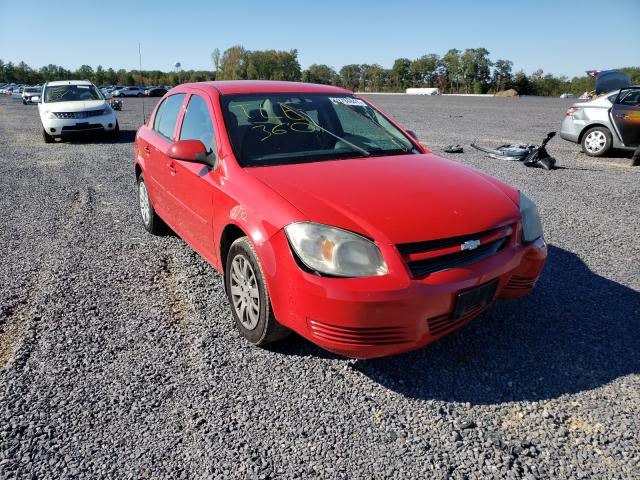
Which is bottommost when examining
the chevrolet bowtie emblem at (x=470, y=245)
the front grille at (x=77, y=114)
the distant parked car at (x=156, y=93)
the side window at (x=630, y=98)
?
the chevrolet bowtie emblem at (x=470, y=245)

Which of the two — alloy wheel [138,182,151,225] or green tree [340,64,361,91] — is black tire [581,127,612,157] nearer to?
alloy wheel [138,182,151,225]

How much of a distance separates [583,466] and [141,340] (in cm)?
259

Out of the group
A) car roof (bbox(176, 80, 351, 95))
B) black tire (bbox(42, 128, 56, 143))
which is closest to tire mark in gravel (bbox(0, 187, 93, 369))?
car roof (bbox(176, 80, 351, 95))

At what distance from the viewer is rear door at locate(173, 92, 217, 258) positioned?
11.0 feet

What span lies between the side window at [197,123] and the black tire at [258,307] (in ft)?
2.93

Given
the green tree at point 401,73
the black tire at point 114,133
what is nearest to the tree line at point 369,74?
the green tree at point 401,73

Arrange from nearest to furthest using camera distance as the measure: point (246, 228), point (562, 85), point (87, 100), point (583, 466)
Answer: point (583, 466) → point (246, 228) → point (87, 100) → point (562, 85)

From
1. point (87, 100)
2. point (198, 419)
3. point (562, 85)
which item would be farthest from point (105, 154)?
point (562, 85)

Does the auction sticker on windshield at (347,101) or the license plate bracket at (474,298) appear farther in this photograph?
the auction sticker on windshield at (347,101)

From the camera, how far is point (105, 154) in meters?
11.3

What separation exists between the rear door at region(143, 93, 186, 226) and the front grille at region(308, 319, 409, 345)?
7.32 feet

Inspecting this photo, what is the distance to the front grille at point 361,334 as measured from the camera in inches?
93.5

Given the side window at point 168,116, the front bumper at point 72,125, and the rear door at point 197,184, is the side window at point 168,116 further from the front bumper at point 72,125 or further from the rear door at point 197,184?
the front bumper at point 72,125

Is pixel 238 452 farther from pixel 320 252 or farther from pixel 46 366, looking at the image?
pixel 46 366
